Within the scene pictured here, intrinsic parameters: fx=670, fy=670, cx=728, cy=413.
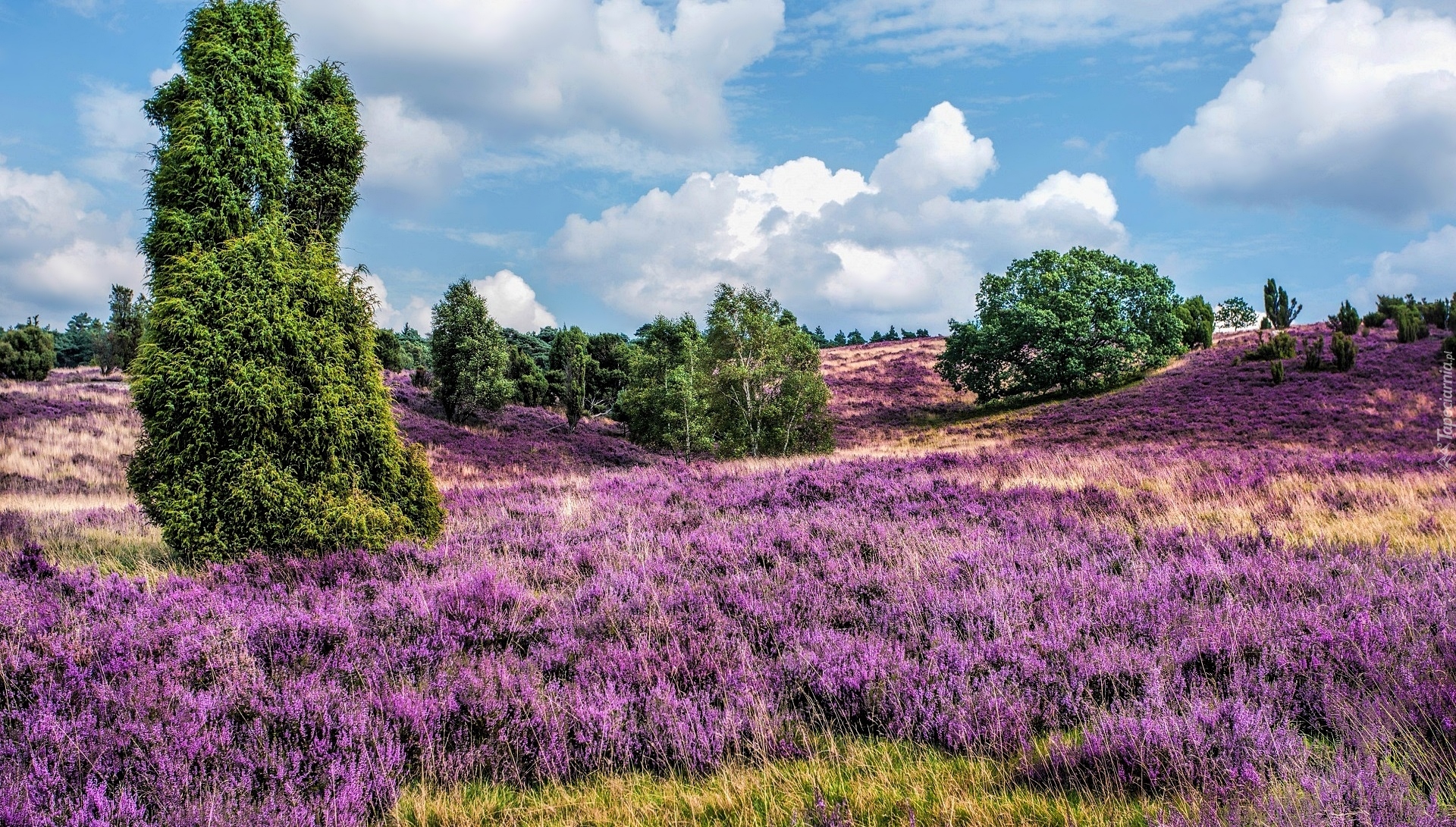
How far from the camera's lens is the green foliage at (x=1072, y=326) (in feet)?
113

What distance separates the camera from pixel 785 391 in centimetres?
2316

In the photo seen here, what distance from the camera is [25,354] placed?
35.4 m

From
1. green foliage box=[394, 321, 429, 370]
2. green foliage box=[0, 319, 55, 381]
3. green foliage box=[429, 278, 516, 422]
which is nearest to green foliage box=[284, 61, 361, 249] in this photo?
green foliage box=[429, 278, 516, 422]

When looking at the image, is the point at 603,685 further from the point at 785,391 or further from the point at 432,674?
the point at 785,391

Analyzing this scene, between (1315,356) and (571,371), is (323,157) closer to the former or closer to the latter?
(571,371)

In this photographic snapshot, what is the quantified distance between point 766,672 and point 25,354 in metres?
49.0

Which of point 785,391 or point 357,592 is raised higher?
point 785,391

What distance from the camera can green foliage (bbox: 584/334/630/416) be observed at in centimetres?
3941

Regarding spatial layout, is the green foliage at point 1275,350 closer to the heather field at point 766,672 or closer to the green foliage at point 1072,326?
the green foliage at point 1072,326

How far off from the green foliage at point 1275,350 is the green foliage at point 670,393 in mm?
27414

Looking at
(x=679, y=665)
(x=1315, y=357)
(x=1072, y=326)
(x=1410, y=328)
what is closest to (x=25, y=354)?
(x=679, y=665)

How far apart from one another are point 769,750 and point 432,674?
2240 mm

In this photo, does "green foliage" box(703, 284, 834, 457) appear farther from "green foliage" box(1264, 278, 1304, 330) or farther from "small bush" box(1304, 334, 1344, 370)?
"green foliage" box(1264, 278, 1304, 330)

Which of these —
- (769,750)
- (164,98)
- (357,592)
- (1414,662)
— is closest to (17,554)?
(357,592)
